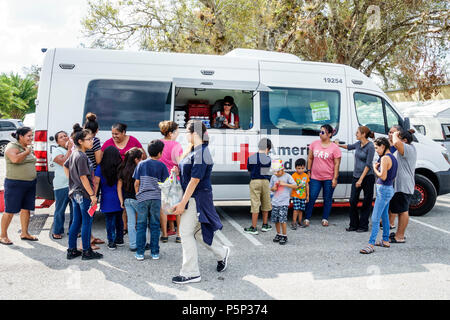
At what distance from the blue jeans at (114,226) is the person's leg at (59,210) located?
855mm

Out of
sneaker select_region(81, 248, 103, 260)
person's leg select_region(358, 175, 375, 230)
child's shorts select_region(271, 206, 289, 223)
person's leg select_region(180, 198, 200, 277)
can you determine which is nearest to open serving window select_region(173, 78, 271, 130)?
child's shorts select_region(271, 206, 289, 223)

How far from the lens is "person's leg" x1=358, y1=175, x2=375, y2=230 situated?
20.9ft

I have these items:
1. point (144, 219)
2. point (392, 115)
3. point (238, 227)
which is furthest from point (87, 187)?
point (392, 115)

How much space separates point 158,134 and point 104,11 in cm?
1267

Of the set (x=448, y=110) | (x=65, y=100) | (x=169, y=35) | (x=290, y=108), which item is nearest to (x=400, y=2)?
(x=448, y=110)

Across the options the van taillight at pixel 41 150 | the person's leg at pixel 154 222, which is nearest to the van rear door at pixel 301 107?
the person's leg at pixel 154 222

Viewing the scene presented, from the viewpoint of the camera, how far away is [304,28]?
13.9m

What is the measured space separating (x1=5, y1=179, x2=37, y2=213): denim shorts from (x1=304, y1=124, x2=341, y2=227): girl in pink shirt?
4302mm

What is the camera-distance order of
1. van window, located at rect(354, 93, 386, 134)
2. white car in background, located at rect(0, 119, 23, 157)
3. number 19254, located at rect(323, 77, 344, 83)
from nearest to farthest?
1. number 19254, located at rect(323, 77, 344, 83)
2. van window, located at rect(354, 93, 386, 134)
3. white car in background, located at rect(0, 119, 23, 157)

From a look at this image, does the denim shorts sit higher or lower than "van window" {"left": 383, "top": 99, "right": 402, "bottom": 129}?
lower

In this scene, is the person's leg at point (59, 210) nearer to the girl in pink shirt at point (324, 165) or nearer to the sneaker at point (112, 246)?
the sneaker at point (112, 246)

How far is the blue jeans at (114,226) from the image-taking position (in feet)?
17.0

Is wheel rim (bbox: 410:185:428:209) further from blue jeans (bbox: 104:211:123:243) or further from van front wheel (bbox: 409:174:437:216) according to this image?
blue jeans (bbox: 104:211:123:243)
